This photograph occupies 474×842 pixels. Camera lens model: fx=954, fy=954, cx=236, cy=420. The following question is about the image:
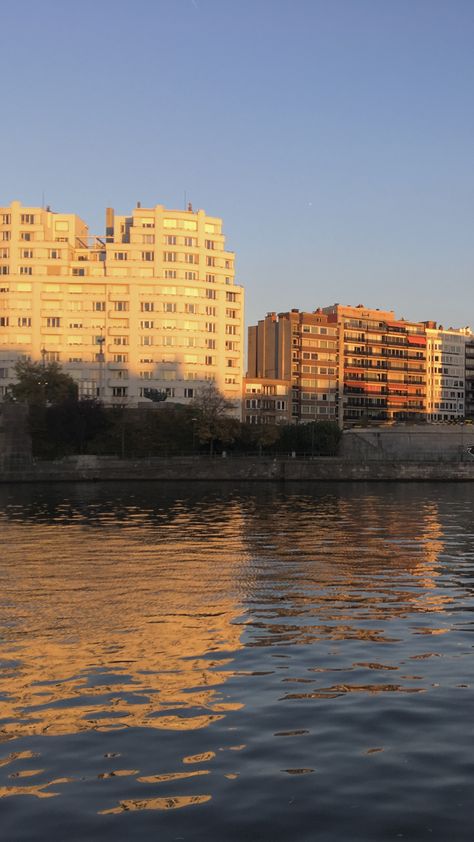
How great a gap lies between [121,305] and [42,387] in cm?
3661

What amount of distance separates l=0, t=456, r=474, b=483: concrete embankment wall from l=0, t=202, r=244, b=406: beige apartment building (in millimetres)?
50330

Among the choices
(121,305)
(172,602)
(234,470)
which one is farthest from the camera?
(121,305)

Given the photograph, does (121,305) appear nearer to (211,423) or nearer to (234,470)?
(211,423)

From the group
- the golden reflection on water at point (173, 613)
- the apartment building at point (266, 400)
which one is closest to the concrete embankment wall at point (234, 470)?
the apartment building at point (266, 400)

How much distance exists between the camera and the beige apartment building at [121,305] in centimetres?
16738

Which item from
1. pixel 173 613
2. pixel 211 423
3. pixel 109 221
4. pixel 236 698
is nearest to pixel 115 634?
pixel 173 613

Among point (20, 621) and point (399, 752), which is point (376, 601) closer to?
point (20, 621)

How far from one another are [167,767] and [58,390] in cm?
12781

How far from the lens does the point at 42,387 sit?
449 feet

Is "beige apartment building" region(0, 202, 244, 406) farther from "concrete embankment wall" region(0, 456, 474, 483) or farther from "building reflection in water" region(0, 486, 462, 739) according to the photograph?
"building reflection in water" region(0, 486, 462, 739)

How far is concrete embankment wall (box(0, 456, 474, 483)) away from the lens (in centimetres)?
11456

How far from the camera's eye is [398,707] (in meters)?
14.9

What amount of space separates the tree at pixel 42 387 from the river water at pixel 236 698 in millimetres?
100457

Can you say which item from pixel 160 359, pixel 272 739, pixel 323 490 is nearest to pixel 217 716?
pixel 272 739
